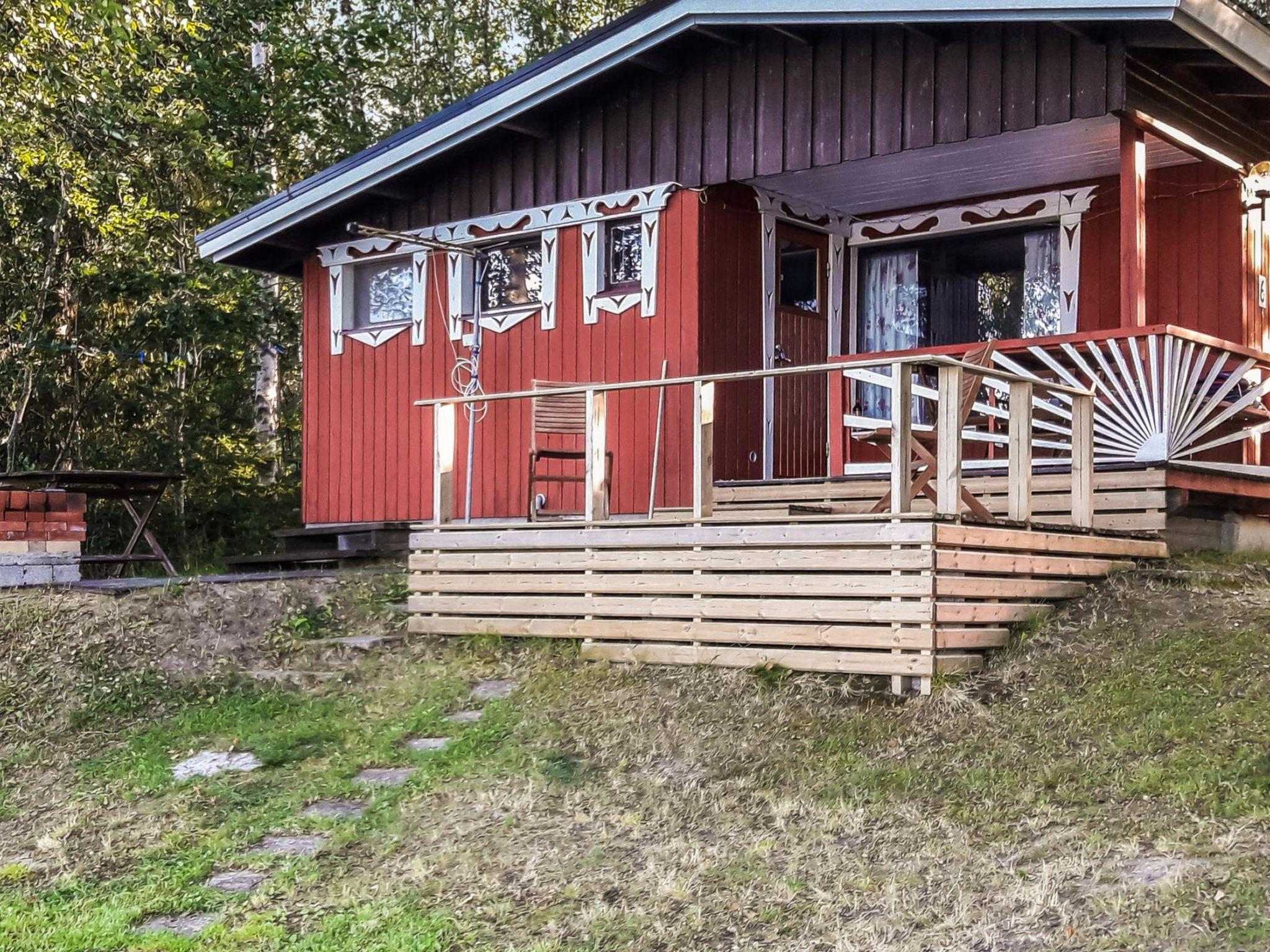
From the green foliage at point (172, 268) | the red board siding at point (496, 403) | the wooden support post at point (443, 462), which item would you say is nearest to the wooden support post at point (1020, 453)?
the red board siding at point (496, 403)

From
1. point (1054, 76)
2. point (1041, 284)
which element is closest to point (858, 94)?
point (1054, 76)

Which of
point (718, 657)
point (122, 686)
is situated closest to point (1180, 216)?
point (718, 657)

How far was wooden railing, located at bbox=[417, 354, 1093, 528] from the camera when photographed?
715 cm

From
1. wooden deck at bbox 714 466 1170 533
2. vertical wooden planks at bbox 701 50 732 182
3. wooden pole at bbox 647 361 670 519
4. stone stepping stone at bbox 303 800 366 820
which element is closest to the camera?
stone stepping stone at bbox 303 800 366 820

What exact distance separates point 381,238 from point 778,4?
4384 millimetres

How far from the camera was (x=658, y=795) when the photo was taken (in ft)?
20.7

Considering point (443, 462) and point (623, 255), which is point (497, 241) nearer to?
point (623, 255)

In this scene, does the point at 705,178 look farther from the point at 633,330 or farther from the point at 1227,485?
the point at 1227,485

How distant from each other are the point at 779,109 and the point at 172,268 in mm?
9309

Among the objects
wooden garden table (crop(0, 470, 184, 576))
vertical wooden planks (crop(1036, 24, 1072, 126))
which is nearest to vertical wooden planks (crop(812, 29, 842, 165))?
vertical wooden planks (crop(1036, 24, 1072, 126))

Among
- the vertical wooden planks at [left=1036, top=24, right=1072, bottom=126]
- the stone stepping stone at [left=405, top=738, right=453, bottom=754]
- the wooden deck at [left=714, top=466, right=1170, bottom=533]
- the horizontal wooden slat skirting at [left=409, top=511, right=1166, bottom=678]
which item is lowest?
the stone stepping stone at [left=405, top=738, right=453, bottom=754]

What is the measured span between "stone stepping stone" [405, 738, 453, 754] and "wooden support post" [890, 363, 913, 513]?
8.12 ft

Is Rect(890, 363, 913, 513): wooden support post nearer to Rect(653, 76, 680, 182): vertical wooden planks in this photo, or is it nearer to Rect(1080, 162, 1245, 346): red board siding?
Rect(653, 76, 680, 182): vertical wooden planks

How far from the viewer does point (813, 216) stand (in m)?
11.6
